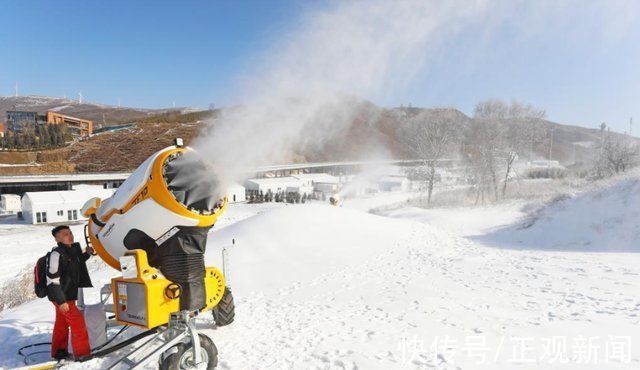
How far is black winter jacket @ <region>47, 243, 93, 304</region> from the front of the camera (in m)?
5.04

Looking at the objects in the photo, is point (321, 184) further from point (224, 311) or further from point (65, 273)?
point (65, 273)

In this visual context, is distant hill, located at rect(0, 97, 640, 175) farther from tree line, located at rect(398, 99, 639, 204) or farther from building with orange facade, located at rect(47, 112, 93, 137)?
building with orange facade, located at rect(47, 112, 93, 137)

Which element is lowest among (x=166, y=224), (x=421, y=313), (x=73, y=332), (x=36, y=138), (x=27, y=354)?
(x=27, y=354)

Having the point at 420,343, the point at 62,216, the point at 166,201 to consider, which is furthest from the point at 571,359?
the point at 62,216

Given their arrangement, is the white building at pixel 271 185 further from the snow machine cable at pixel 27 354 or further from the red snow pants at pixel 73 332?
the red snow pants at pixel 73 332

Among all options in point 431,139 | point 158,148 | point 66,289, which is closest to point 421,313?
point 66,289

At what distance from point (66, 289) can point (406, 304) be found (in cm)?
589

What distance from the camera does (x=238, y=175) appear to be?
19.8 feet

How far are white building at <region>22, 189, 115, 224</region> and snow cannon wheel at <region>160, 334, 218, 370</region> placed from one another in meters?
39.7

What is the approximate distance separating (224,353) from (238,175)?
260cm

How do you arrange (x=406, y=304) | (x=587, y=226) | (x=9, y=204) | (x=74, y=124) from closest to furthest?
(x=406, y=304)
(x=587, y=226)
(x=9, y=204)
(x=74, y=124)

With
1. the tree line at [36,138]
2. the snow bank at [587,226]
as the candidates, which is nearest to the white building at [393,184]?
the snow bank at [587,226]

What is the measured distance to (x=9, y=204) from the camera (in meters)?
48.0

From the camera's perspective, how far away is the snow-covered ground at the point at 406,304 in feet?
Answer: 18.3
